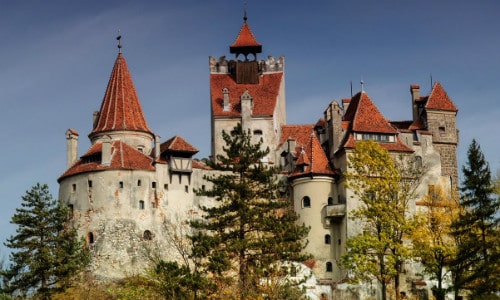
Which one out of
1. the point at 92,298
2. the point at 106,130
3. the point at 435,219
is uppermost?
the point at 106,130

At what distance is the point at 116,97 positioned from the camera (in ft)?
255

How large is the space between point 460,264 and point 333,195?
16.7 m

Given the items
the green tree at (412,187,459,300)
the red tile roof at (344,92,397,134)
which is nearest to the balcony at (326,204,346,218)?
the red tile roof at (344,92,397,134)

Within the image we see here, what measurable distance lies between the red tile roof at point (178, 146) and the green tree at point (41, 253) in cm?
1248

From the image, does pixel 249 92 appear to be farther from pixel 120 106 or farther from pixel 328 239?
pixel 328 239

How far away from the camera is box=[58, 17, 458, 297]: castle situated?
70.5 m

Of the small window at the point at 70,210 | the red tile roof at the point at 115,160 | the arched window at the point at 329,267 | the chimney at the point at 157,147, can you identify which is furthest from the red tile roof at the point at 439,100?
the small window at the point at 70,210

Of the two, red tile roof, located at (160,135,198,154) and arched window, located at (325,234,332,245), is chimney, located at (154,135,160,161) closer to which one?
red tile roof, located at (160,135,198,154)

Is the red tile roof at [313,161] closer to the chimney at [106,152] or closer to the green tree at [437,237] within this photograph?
the green tree at [437,237]

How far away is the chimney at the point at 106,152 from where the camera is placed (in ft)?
237

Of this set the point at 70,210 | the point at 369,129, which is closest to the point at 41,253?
the point at 70,210

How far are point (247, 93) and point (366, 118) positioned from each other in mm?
12782

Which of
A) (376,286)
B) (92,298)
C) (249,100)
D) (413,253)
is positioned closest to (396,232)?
(413,253)

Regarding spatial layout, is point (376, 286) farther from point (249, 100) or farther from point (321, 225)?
point (249, 100)
